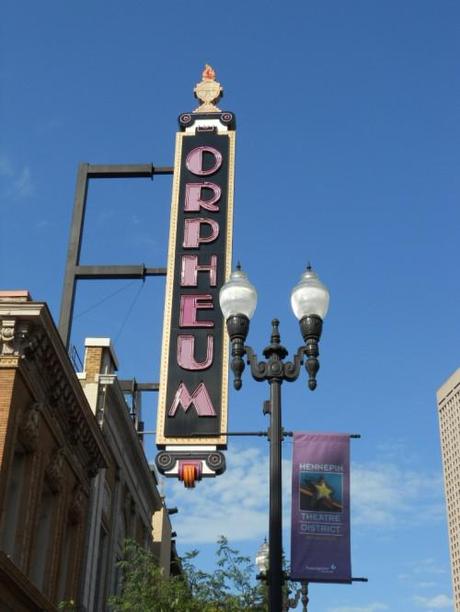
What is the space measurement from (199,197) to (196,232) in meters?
1.54

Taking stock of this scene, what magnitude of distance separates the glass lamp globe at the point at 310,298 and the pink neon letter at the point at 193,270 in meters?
12.8

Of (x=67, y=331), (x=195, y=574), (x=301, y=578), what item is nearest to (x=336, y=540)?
(x=301, y=578)

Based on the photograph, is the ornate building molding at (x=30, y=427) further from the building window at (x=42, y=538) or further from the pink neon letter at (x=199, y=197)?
the pink neon letter at (x=199, y=197)

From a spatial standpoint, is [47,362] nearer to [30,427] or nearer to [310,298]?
[30,427]

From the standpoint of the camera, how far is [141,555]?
76.9 feet

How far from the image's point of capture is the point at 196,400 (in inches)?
914

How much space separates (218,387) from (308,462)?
10.7 meters

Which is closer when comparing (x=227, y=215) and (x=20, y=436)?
(x=20, y=436)

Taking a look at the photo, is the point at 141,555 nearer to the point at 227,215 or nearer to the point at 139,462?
the point at 227,215

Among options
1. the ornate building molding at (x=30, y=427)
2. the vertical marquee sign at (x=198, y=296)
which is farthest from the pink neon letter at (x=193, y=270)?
the ornate building molding at (x=30, y=427)

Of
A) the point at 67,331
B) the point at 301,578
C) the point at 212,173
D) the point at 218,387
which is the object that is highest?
the point at 212,173

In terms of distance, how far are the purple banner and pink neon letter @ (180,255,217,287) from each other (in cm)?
1341

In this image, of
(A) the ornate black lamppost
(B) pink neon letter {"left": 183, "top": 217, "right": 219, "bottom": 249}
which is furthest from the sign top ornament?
(A) the ornate black lamppost

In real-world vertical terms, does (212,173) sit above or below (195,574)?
above
